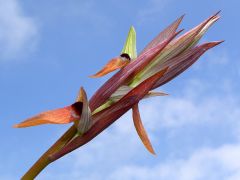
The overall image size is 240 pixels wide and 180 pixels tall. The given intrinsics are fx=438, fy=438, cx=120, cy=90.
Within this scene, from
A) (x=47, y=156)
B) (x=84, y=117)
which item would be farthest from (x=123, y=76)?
(x=47, y=156)

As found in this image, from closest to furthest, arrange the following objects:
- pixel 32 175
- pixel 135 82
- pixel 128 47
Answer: pixel 32 175 < pixel 135 82 < pixel 128 47

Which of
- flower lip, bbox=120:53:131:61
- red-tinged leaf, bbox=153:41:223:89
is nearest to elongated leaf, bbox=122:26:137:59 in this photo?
flower lip, bbox=120:53:131:61

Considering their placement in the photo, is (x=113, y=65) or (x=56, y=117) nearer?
(x=56, y=117)

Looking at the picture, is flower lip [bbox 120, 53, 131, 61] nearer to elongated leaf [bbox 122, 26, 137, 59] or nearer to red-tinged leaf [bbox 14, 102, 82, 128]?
elongated leaf [bbox 122, 26, 137, 59]

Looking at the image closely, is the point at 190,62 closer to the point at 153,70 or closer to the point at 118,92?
the point at 153,70

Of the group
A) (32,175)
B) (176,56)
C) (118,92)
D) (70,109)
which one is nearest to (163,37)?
(176,56)

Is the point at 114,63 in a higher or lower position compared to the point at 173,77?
higher

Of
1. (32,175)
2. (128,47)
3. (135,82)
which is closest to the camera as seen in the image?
(32,175)

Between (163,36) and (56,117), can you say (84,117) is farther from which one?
(163,36)

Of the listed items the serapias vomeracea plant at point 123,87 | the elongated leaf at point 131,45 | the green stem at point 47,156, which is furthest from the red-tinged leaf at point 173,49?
the green stem at point 47,156
